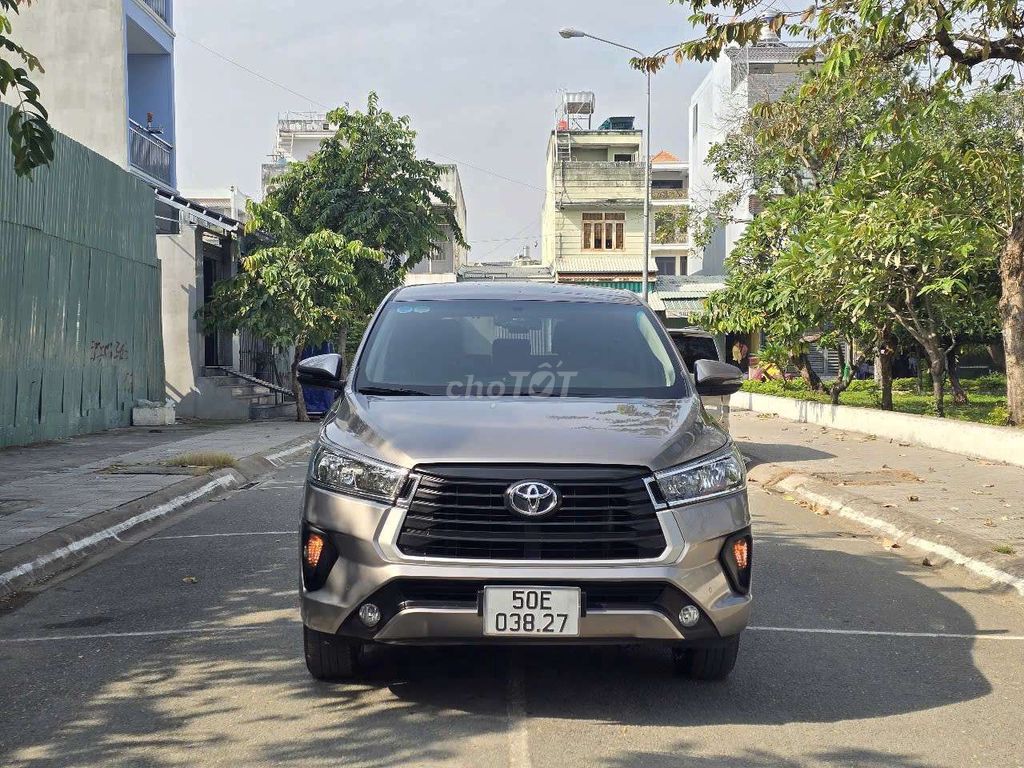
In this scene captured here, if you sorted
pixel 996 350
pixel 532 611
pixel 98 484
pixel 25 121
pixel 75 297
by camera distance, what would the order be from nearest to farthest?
pixel 532 611 < pixel 25 121 < pixel 98 484 < pixel 75 297 < pixel 996 350

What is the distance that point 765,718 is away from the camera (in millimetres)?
4641

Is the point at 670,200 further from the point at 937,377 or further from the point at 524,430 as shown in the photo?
the point at 524,430

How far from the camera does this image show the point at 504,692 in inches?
195

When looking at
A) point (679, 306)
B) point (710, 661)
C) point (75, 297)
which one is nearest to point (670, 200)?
point (679, 306)

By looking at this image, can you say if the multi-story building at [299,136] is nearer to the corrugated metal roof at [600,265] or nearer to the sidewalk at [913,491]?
the corrugated metal roof at [600,265]

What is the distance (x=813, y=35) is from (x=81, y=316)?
13.5 m

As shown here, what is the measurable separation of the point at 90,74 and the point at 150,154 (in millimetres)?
Result: 2651

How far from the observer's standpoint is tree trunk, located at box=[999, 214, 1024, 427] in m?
16.1

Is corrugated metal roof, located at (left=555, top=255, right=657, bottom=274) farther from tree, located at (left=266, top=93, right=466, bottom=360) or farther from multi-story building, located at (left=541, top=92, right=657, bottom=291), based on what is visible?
tree, located at (left=266, top=93, right=466, bottom=360)

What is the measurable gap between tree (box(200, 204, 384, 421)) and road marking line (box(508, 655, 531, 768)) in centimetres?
1901

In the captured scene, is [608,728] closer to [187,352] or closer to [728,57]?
[187,352]

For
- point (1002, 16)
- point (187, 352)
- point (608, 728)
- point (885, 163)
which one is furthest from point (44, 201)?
point (608, 728)

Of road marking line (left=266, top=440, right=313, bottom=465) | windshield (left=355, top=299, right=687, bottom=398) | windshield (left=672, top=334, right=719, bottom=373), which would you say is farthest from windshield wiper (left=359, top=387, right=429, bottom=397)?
windshield (left=672, top=334, right=719, bottom=373)

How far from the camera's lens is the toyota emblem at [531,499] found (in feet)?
14.5
